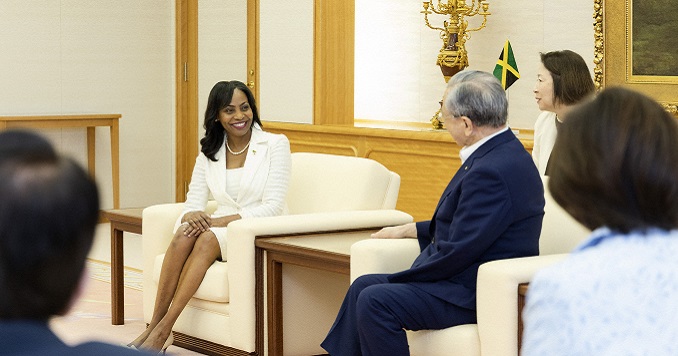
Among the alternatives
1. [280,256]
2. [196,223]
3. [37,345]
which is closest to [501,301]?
[280,256]

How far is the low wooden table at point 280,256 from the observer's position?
15.3ft

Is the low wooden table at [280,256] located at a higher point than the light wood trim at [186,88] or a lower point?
lower

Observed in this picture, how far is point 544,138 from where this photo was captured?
558 centimetres

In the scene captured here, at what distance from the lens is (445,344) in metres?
3.94

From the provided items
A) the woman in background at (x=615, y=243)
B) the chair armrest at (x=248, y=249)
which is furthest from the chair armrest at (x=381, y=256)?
the woman in background at (x=615, y=243)

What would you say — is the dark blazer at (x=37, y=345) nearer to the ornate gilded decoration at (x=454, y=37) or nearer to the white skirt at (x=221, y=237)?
the white skirt at (x=221, y=237)

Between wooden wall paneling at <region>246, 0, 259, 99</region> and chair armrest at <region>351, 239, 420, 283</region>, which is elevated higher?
wooden wall paneling at <region>246, 0, 259, 99</region>

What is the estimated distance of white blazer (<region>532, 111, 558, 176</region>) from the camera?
217 inches

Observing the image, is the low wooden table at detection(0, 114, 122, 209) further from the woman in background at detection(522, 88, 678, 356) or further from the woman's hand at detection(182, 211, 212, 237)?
the woman in background at detection(522, 88, 678, 356)

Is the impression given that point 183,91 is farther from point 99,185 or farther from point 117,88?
point 99,185

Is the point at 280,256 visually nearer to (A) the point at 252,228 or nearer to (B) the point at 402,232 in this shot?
(A) the point at 252,228

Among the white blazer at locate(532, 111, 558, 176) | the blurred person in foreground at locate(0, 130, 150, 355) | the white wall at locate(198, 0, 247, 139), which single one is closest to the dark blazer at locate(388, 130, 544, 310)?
the white blazer at locate(532, 111, 558, 176)

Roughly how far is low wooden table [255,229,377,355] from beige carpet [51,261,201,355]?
57 centimetres

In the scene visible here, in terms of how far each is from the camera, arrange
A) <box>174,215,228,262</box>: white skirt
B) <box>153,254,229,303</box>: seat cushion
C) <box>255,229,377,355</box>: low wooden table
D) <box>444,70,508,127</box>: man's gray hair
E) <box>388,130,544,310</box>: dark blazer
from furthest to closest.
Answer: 1. <box>174,215,228,262</box>: white skirt
2. <box>153,254,229,303</box>: seat cushion
3. <box>255,229,377,355</box>: low wooden table
4. <box>444,70,508,127</box>: man's gray hair
5. <box>388,130,544,310</box>: dark blazer
